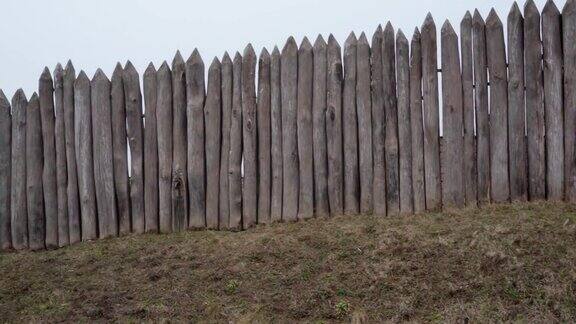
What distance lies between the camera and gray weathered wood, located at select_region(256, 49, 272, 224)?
947 centimetres

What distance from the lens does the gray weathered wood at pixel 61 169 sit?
10.3 m

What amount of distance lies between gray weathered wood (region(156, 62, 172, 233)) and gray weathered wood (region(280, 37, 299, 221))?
1555 mm

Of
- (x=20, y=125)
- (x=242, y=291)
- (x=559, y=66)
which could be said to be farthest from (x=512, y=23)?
(x=20, y=125)

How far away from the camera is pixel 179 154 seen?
32.0ft

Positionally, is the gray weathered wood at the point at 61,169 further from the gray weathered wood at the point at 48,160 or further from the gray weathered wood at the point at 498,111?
the gray weathered wood at the point at 498,111

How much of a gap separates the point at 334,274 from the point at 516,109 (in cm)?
301

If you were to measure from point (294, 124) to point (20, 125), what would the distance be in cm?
400

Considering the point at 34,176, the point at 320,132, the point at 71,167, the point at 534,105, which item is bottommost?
the point at 34,176

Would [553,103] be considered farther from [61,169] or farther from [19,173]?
[19,173]

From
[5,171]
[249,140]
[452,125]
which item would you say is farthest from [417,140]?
[5,171]

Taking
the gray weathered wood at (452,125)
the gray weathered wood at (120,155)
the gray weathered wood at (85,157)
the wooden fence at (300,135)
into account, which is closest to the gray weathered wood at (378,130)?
the wooden fence at (300,135)

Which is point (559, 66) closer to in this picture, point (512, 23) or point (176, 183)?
point (512, 23)

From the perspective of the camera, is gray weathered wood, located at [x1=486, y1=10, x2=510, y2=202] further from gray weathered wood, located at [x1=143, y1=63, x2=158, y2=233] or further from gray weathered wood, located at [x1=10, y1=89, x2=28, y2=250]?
gray weathered wood, located at [x1=10, y1=89, x2=28, y2=250]

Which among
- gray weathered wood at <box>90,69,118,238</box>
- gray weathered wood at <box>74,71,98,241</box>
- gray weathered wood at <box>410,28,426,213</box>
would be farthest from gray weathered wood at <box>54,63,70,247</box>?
gray weathered wood at <box>410,28,426,213</box>
